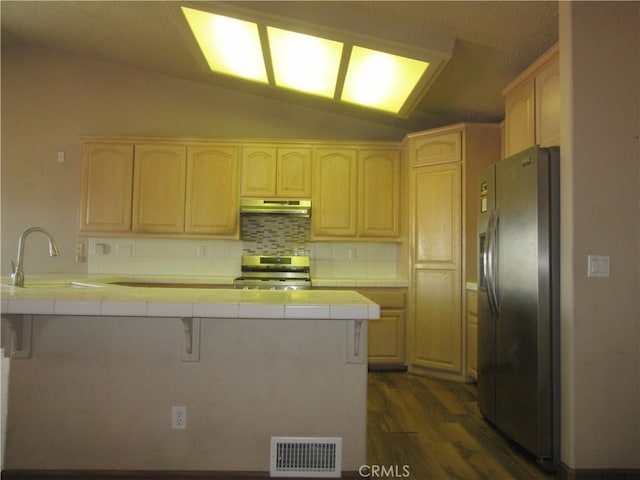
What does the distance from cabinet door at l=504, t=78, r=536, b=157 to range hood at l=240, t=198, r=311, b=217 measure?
1.80 m

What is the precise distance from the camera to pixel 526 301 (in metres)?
2.01

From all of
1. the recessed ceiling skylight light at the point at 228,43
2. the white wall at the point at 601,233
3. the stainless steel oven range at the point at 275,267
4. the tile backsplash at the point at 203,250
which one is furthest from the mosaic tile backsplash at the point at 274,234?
the white wall at the point at 601,233

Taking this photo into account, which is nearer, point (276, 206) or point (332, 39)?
point (332, 39)

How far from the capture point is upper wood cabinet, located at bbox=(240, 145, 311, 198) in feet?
12.5

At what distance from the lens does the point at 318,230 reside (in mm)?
3797

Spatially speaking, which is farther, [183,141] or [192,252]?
[192,252]

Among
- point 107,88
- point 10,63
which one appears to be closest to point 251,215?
point 107,88

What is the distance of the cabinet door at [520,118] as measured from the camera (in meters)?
2.51

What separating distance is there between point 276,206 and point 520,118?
2145 mm

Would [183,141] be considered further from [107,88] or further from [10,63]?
[10,63]

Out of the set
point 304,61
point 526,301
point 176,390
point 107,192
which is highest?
point 304,61

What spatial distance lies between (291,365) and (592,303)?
1455 mm

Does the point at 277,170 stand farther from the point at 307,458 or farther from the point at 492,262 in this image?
the point at 307,458

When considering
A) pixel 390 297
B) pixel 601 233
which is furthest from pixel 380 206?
pixel 601 233
